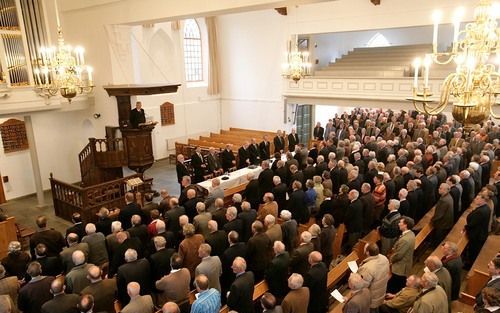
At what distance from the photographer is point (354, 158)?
1005 centimetres

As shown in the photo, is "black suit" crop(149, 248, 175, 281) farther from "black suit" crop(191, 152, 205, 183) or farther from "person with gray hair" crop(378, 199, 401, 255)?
"black suit" crop(191, 152, 205, 183)

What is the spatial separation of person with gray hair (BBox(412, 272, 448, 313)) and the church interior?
0.06 feet

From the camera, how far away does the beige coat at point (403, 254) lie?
5.50 meters

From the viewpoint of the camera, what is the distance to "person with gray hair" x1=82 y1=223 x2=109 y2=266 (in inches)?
231

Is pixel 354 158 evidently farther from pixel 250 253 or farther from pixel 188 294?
pixel 188 294

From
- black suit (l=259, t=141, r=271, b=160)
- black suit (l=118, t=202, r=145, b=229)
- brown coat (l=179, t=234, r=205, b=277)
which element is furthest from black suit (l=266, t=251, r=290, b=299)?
black suit (l=259, t=141, r=271, b=160)

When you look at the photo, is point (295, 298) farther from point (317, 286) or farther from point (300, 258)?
point (300, 258)

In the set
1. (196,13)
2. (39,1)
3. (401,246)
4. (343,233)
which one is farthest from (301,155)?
(39,1)

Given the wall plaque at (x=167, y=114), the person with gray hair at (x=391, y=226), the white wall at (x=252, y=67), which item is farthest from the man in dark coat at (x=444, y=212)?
the wall plaque at (x=167, y=114)

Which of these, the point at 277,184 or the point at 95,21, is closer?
the point at 277,184

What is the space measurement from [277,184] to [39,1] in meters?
9.29

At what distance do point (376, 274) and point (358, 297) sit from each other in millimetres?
686

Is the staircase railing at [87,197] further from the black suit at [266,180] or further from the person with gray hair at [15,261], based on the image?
the person with gray hair at [15,261]

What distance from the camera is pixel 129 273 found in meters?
4.82
